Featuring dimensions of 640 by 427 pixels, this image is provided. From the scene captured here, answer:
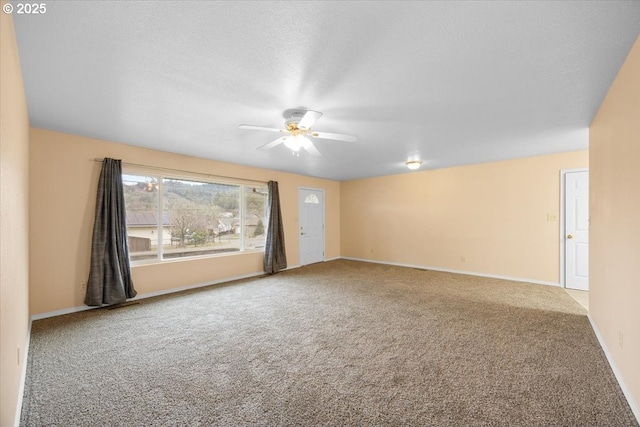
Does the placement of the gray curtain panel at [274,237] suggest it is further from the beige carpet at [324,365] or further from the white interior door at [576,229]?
the white interior door at [576,229]

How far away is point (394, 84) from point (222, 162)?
389cm

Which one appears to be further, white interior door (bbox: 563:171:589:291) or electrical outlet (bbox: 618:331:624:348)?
white interior door (bbox: 563:171:589:291)

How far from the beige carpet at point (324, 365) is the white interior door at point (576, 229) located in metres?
0.92

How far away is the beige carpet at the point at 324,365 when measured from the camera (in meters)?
1.71

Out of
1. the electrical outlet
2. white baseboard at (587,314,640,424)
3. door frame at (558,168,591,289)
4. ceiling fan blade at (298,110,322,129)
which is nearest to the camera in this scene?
white baseboard at (587,314,640,424)

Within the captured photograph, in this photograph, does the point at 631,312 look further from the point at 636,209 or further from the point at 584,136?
the point at 584,136

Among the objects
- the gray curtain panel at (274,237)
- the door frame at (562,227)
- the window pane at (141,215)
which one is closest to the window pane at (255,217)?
the gray curtain panel at (274,237)

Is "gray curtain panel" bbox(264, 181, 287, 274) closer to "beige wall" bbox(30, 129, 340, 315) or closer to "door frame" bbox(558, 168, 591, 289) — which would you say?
"beige wall" bbox(30, 129, 340, 315)

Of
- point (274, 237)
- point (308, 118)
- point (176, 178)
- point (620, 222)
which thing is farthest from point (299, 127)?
point (274, 237)

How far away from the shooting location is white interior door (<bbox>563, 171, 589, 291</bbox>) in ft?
14.5

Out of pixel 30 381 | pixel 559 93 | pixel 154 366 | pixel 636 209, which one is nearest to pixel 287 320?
pixel 154 366

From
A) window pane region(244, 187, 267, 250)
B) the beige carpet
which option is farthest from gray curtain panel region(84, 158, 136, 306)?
window pane region(244, 187, 267, 250)

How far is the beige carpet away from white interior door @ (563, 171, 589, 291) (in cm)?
92

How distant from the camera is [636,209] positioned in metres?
1.75
